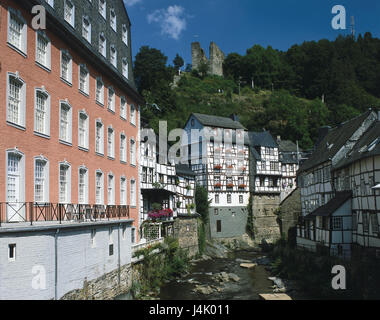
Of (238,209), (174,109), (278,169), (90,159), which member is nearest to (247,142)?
(278,169)

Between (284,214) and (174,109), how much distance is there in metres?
27.4

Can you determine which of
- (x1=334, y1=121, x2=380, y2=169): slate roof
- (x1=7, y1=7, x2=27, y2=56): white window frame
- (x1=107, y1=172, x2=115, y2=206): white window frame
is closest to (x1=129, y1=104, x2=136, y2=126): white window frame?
(x1=107, y1=172, x2=115, y2=206): white window frame

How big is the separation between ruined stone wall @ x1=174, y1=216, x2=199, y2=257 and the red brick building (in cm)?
764

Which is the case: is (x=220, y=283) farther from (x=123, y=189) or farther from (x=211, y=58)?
(x=211, y=58)

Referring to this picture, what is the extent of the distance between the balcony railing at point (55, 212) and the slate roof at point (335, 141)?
52.2ft

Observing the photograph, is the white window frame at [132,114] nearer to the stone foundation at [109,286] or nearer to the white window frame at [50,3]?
the stone foundation at [109,286]

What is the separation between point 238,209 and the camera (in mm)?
47406

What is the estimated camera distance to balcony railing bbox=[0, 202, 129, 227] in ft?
43.6

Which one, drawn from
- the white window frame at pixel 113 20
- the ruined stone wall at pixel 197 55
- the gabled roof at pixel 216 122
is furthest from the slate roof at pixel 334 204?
the ruined stone wall at pixel 197 55

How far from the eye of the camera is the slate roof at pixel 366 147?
22906 mm

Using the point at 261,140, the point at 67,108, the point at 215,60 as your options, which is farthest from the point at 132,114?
the point at 215,60

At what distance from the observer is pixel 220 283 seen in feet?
91.6

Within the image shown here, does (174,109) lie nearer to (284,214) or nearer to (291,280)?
(284,214)
